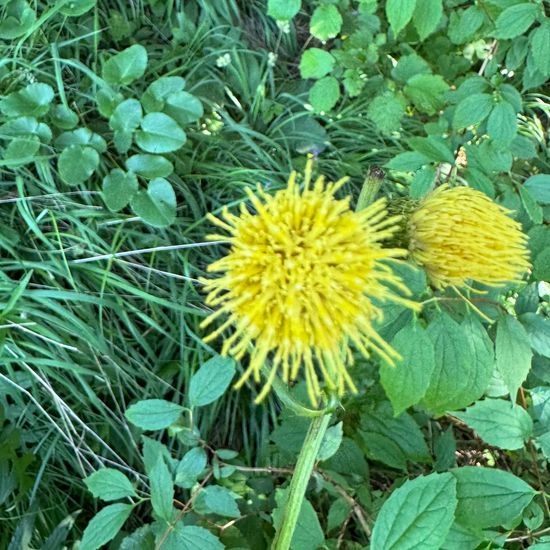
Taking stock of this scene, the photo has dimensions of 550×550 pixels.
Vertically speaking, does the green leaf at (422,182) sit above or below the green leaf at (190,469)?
above

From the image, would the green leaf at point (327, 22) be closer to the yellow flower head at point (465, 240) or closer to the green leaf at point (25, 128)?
the green leaf at point (25, 128)

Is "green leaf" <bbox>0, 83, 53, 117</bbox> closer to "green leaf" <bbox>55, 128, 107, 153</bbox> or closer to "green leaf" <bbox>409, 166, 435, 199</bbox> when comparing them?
"green leaf" <bbox>55, 128, 107, 153</bbox>

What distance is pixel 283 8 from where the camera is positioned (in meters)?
1.50

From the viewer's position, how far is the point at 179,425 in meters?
1.33

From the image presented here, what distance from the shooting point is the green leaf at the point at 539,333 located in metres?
1.13

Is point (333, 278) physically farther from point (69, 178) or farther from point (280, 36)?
point (280, 36)

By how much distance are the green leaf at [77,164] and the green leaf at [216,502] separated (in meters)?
0.82

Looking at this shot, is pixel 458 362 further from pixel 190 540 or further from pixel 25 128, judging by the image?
pixel 25 128

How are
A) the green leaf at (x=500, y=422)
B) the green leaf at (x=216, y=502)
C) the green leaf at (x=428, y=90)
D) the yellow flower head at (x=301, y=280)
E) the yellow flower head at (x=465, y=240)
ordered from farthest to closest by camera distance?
the green leaf at (x=428, y=90), the green leaf at (x=216, y=502), the green leaf at (x=500, y=422), the yellow flower head at (x=465, y=240), the yellow flower head at (x=301, y=280)

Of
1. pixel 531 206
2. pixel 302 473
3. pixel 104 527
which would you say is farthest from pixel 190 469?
A: pixel 531 206

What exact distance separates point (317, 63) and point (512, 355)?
42.4 inches

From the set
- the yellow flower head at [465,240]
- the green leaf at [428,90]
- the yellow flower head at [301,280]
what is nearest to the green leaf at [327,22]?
the green leaf at [428,90]

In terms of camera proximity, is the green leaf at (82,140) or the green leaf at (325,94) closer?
the green leaf at (82,140)

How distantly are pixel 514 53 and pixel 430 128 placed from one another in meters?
0.29
